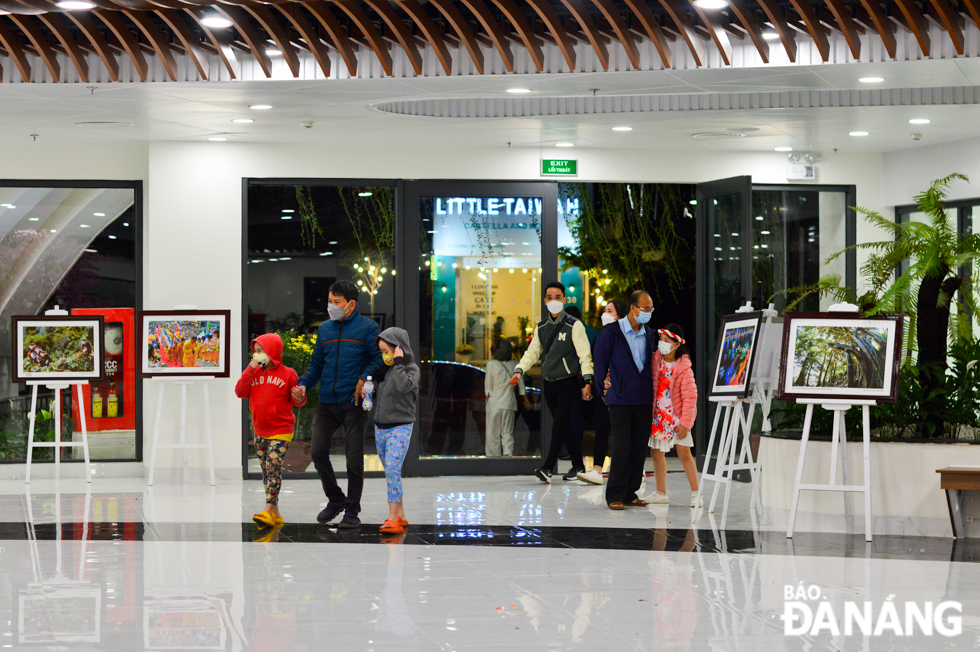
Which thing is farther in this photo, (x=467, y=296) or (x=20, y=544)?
(x=467, y=296)

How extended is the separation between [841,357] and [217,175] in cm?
615

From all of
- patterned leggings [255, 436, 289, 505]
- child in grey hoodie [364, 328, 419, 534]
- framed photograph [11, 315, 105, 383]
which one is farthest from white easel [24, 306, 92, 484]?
child in grey hoodie [364, 328, 419, 534]

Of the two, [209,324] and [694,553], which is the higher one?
[209,324]

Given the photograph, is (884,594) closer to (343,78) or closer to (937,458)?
(937,458)

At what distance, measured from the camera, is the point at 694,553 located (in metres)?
6.79

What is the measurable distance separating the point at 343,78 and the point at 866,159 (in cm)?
594

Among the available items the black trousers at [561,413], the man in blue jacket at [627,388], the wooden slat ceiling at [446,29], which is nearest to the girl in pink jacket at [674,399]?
the man in blue jacket at [627,388]

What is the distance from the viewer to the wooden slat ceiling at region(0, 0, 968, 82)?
756cm

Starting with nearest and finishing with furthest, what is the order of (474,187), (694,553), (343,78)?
(694,553)
(343,78)
(474,187)

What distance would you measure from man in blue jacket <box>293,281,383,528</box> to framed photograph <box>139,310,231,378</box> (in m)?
3.07

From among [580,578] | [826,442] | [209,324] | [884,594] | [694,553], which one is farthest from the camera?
[209,324]

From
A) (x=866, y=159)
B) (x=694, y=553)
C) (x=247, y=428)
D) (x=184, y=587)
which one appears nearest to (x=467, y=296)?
(x=247, y=428)

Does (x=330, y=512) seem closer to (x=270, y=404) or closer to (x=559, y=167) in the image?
(x=270, y=404)

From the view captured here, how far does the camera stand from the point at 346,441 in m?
7.73
